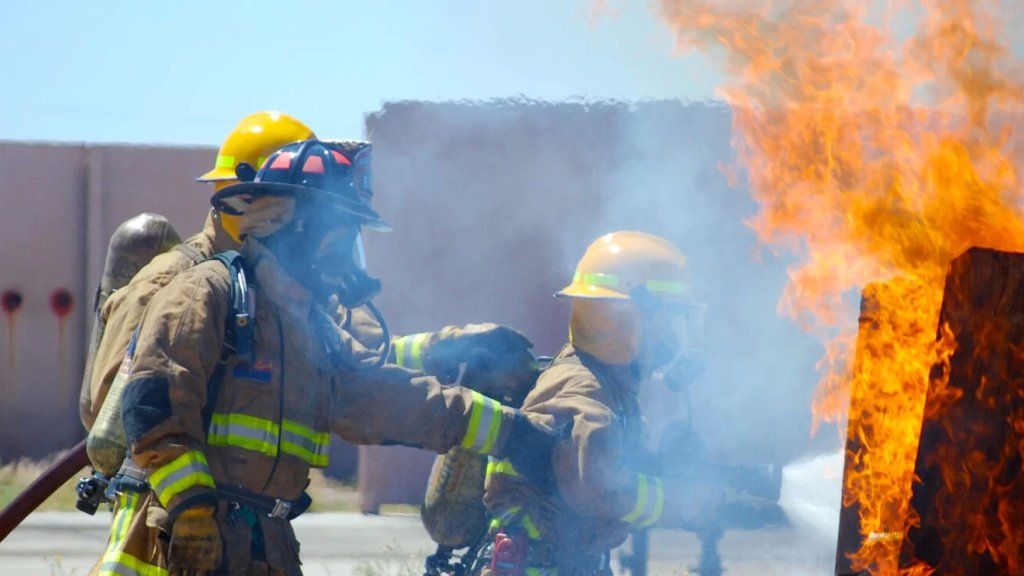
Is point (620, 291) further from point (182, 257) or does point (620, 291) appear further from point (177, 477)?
point (177, 477)

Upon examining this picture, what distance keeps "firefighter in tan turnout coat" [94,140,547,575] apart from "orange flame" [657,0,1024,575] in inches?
45.9

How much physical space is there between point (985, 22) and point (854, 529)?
5.36 ft

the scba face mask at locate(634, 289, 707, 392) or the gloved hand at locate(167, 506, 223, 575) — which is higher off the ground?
the scba face mask at locate(634, 289, 707, 392)

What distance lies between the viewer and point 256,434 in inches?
148

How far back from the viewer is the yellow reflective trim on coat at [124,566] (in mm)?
3746

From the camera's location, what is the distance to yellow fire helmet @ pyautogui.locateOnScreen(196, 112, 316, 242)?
5.23 meters

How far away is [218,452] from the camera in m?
3.74

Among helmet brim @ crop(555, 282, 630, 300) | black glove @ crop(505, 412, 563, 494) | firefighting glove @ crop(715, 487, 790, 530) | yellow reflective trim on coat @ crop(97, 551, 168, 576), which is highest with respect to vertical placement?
helmet brim @ crop(555, 282, 630, 300)

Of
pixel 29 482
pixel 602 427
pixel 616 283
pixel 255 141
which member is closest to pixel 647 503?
pixel 602 427

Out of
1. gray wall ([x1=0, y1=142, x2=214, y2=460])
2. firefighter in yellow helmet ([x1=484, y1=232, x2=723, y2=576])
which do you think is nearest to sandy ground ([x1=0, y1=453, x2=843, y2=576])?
gray wall ([x1=0, y1=142, x2=214, y2=460])

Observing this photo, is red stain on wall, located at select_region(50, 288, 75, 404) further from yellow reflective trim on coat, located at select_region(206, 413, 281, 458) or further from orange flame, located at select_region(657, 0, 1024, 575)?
yellow reflective trim on coat, located at select_region(206, 413, 281, 458)

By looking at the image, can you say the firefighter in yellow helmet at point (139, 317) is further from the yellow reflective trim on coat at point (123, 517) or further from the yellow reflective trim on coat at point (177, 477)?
the yellow reflective trim on coat at point (177, 477)

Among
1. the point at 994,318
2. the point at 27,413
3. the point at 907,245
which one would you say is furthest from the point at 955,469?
the point at 27,413

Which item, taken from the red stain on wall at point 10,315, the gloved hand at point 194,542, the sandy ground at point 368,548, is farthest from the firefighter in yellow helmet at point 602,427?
the red stain on wall at point 10,315
